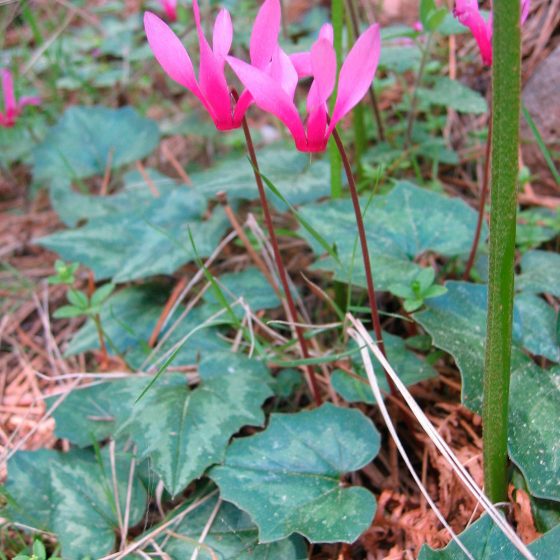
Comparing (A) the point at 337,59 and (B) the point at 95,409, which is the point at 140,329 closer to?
(B) the point at 95,409

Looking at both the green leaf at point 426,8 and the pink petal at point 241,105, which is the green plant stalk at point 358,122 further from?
the pink petal at point 241,105

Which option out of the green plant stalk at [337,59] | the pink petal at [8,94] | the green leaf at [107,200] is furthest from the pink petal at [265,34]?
the pink petal at [8,94]

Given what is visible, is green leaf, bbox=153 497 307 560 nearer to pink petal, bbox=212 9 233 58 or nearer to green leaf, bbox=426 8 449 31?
pink petal, bbox=212 9 233 58

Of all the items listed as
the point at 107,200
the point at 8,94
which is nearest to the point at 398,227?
the point at 107,200

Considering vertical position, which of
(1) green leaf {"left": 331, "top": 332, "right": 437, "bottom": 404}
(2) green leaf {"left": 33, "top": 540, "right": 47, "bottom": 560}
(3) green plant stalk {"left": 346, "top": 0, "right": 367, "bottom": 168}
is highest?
(3) green plant stalk {"left": 346, "top": 0, "right": 367, "bottom": 168}

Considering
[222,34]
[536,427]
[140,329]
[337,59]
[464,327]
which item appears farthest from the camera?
[140,329]

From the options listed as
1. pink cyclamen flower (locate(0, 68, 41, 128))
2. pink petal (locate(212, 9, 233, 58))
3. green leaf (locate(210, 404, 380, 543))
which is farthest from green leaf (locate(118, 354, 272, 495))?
pink cyclamen flower (locate(0, 68, 41, 128))
